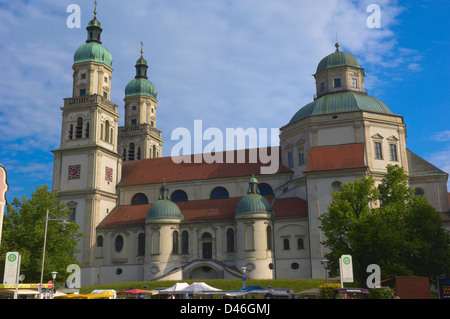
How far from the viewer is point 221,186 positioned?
60812 mm

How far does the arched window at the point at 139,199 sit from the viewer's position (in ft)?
209

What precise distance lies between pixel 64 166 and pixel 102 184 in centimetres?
552

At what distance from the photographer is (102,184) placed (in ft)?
200

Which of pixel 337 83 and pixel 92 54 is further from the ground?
pixel 92 54

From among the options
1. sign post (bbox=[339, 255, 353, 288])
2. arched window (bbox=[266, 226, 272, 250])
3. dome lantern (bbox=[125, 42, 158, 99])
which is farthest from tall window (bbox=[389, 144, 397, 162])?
dome lantern (bbox=[125, 42, 158, 99])

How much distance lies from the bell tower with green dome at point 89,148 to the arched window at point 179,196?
7.95 meters

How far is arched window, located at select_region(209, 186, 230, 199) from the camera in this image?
2389 inches

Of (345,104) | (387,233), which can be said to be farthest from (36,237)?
(345,104)

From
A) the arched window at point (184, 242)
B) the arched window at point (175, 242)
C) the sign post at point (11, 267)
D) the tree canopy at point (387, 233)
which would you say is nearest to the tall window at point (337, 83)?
the tree canopy at point (387, 233)

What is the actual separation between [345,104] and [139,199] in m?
29.6

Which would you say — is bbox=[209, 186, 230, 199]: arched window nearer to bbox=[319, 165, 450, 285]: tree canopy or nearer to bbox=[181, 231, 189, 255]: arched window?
bbox=[181, 231, 189, 255]: arched window

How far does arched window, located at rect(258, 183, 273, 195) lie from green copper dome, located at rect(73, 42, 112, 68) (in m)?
26.9

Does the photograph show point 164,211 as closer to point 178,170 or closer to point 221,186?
point 221,186
